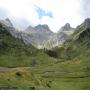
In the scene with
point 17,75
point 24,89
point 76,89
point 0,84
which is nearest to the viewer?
point 24,89

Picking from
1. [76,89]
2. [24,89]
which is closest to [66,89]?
[76,89]

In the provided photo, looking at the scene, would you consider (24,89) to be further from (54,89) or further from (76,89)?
(76,89)

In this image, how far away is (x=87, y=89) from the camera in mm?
126625

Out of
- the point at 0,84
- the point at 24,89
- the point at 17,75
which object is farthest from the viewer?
the point at 17,75

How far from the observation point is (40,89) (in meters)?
125

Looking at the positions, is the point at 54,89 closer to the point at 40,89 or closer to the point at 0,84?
the point at 40,89

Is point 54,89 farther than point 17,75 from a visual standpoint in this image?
No

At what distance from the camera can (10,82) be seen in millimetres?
145250

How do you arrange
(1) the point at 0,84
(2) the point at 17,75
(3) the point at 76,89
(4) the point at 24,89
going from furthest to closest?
(2) the point at 17,75 < (1) the point at 0,84 < (3) the point at 76,89 < (4) the point at 24,89

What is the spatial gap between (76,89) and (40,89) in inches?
674

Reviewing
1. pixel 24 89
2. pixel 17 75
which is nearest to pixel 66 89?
pixel 24 89

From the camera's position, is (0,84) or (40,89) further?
(0,84)

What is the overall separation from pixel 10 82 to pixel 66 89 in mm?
30488

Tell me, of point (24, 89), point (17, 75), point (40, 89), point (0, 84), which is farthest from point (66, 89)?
point (17, 75)
